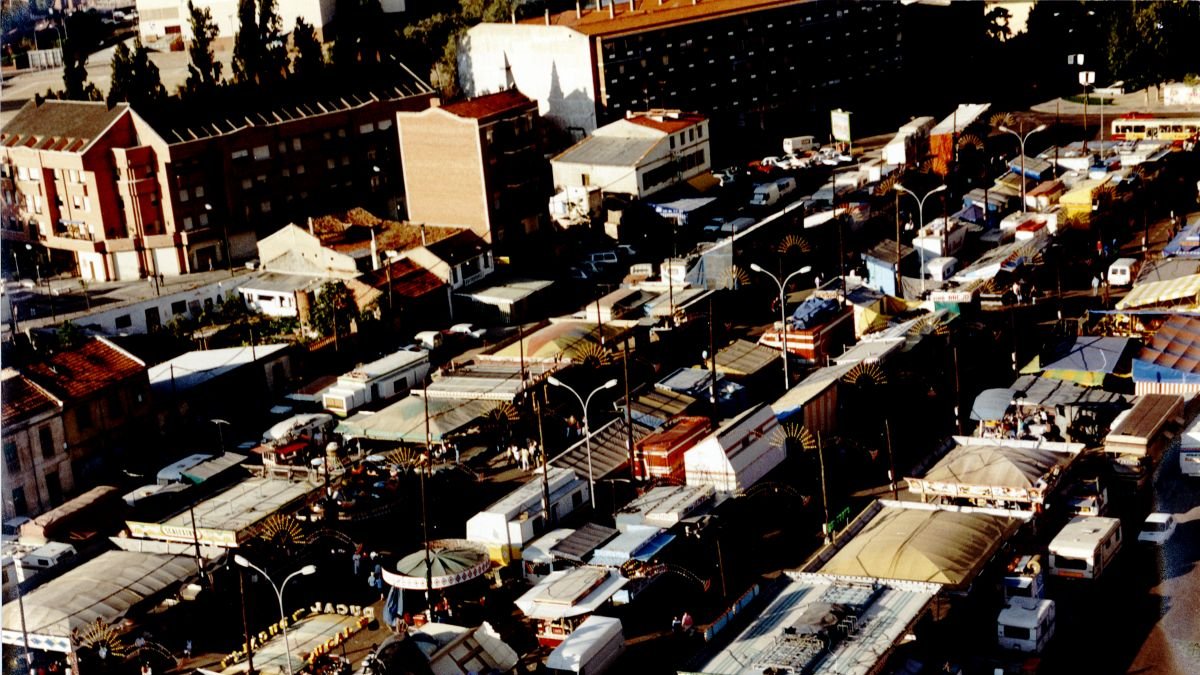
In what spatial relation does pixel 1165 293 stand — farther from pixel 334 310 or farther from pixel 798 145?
pixel 798 145

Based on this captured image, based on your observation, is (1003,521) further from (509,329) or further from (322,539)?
(509,329)

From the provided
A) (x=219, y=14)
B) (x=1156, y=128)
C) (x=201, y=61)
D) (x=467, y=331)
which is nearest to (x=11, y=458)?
(x=467, y=331)

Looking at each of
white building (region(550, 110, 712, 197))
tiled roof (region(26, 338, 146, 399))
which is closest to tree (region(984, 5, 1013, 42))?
white building (region(550, 110, 712, 197))

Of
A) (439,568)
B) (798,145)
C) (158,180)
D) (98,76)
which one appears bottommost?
(439,568)

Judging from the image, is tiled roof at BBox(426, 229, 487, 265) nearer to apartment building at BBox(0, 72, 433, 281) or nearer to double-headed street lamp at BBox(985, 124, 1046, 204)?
A: apartment building at BBox(0, 72, 433, 281)

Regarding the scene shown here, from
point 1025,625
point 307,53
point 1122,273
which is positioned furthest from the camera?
point 307,53

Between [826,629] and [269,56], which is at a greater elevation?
[269,56]

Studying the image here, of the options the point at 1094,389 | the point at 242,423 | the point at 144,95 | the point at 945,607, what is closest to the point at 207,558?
the point at 242,423
